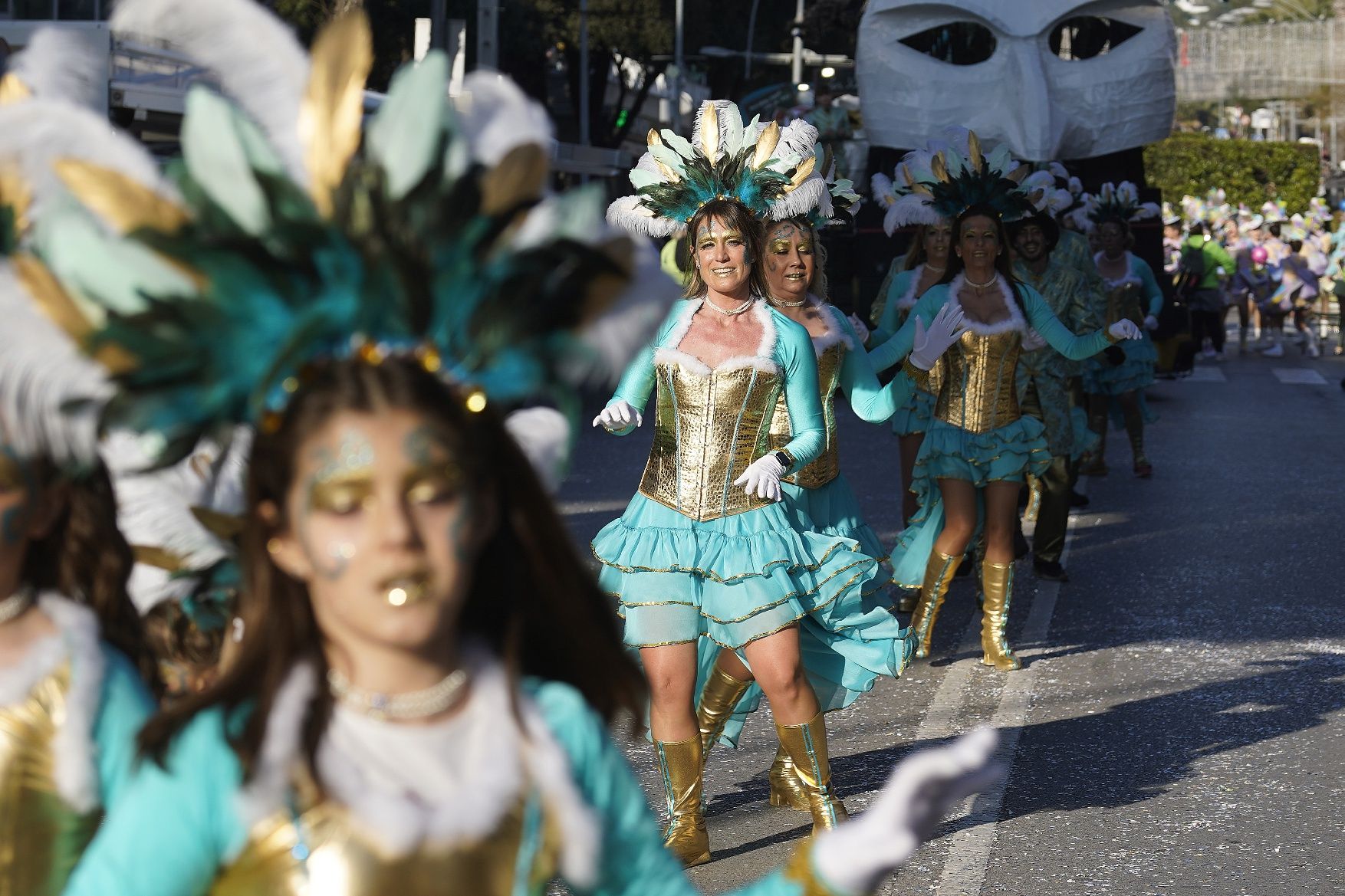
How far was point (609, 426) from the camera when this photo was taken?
232 inches

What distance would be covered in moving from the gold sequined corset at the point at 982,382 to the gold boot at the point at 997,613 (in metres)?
0.60

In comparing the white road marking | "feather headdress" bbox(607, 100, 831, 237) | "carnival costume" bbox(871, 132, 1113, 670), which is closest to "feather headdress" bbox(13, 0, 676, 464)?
"feather headdress" bbox(607, 100, 831, 237)

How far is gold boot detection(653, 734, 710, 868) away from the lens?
5.54 meters

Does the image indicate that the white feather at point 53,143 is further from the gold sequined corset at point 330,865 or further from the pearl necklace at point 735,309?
the pearl necklace at point 735,309

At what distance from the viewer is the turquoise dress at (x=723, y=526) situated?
5.50 m

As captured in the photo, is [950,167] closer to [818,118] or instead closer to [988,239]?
[988,239]

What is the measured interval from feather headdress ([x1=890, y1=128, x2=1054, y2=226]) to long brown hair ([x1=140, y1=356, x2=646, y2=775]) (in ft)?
21.4

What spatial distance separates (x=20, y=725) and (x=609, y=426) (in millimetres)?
3575

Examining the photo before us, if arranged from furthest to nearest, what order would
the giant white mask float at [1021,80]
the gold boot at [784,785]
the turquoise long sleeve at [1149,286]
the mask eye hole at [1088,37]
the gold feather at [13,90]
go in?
the mask eye hole at [1088,37], the giant white mask float at [1021,80], the turquoise long sleeve at [1149,286], the gold boot at [784,785], the gold feather at [13,90]

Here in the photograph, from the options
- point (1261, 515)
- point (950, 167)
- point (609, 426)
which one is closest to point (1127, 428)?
point (1261, 515)

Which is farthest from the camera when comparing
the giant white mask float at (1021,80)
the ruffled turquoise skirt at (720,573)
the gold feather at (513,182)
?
the giant white mask float at (1021,80)

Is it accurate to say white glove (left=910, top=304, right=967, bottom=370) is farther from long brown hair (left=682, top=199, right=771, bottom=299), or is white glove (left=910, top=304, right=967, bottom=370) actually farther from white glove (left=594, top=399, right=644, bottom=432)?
white glove (left=594, top=399, right=644, bottom=432)

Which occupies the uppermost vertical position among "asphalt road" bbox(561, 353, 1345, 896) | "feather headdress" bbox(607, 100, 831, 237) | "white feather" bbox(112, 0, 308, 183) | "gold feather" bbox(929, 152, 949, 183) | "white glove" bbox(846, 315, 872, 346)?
"gold feather" bbox(929, 152, 949, 183)

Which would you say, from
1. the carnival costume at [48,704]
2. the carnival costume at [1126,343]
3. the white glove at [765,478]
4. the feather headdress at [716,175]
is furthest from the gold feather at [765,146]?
the carnival costume at [1126,343]
